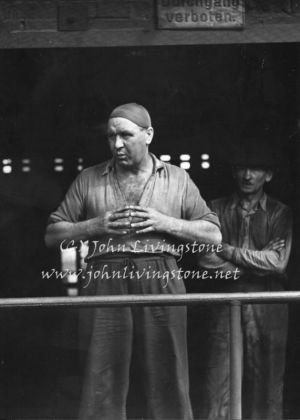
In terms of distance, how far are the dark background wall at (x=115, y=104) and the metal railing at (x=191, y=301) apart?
80 centimetres

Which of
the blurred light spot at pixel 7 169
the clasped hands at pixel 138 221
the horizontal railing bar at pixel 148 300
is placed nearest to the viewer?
the horizontal railing bar at pixel 148 300

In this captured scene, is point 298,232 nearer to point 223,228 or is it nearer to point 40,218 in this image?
point 223,228

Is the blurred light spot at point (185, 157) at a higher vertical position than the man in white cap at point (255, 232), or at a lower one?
higher

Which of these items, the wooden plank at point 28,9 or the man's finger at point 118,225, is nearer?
the man's finger at point 118,225

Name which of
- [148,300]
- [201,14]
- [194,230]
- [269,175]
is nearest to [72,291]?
[194,230]

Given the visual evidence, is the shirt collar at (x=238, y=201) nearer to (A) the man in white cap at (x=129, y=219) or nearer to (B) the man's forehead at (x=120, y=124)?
(A) the man in white cap at (x=129, y=219)

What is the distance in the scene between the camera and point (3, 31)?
6.09 meters

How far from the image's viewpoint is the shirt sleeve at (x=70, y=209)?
6.01 meters

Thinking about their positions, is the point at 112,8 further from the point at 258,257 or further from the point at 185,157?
the point at 258,257

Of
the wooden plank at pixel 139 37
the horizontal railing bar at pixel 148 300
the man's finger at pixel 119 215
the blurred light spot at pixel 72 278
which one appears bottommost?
the horizontal railing bar at pixel 148 300

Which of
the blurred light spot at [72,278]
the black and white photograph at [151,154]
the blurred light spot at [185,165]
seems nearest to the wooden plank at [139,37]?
the black and white photograph at [151,154]

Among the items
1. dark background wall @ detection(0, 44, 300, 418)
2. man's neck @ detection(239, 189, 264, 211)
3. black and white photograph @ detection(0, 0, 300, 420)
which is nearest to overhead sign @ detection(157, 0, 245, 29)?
black and white photograph @ detection(0, 0, 300, 420)

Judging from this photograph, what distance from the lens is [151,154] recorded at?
604 centimetres

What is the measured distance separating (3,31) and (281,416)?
9.37 feet
